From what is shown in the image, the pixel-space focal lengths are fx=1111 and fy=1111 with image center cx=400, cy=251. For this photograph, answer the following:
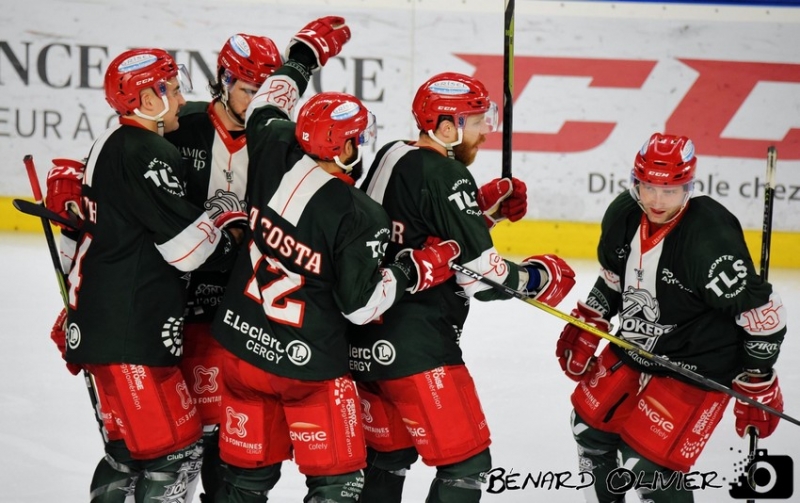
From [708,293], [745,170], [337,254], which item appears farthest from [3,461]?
[745,170]

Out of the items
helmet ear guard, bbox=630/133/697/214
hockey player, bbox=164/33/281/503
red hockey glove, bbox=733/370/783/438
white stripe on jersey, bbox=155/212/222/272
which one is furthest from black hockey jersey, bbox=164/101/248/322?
red hockey glove, bbox=733/370/783/438

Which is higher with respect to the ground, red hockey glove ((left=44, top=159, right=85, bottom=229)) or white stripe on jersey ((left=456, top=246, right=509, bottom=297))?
red hockey glove ((left=44, top=159, right=85, bottom=229))

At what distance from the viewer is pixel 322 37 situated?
374 centimetres

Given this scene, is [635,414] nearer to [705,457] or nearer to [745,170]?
[705,457]

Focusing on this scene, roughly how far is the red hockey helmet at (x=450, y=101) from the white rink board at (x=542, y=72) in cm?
372

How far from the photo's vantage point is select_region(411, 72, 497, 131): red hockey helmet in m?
3.39

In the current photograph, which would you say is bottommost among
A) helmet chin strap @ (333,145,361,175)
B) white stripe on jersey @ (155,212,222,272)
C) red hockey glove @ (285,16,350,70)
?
white stripe on jersey @ (155,212,222,272)

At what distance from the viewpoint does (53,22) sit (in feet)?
23.7

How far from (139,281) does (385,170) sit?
0.82 m

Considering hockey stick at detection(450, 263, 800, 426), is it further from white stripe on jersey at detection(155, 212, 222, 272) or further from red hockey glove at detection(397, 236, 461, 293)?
white stripe on jersey at detection(155, 212, 222, 272)

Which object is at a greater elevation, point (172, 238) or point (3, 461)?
point (172, 238)

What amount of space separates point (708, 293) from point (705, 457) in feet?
4.37

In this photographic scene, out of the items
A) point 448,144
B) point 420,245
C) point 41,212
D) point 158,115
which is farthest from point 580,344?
point 41,212

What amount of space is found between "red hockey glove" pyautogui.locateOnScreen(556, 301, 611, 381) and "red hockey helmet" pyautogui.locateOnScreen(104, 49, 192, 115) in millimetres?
1542
